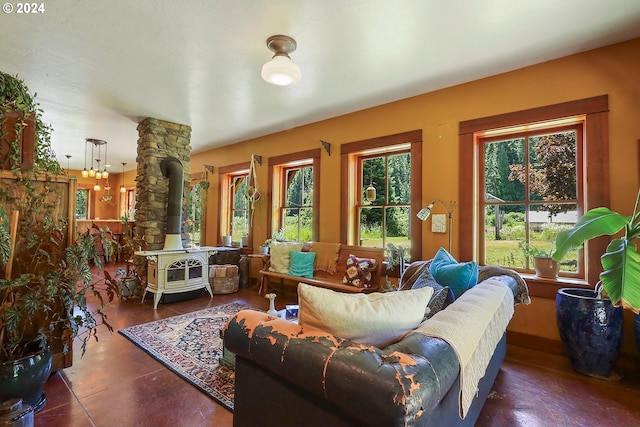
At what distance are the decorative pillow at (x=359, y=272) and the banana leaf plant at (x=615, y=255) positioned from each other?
5.88ft

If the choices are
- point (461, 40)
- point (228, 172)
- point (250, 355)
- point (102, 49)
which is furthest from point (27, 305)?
point (228, 172)

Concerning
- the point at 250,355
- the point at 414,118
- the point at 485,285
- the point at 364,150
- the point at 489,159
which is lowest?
the point at 250,355

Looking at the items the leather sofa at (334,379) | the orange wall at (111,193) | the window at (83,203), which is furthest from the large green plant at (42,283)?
the window at (83,203)

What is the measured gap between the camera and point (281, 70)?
246 centimetres

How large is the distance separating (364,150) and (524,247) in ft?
7.21

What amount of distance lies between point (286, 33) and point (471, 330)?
243 cm

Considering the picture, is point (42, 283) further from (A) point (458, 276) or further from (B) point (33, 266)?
(A) point (458, 276)

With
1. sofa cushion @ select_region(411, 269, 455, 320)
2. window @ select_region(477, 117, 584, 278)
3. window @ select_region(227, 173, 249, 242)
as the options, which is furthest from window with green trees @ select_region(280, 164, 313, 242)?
sofa cushion @ select_region(411, 269, 455, 320)

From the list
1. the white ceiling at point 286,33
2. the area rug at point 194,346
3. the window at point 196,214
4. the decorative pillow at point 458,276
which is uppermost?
the white ceiling at point 286,33

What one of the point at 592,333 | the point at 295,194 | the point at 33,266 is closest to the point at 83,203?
the point at 295,194

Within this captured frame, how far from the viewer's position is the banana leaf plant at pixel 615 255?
5.88 ft

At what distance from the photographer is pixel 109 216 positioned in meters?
9.98

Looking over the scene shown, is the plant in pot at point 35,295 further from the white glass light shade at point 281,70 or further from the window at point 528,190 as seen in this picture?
the window at point 528,190

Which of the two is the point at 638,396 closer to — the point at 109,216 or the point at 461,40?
the point at 461,40
